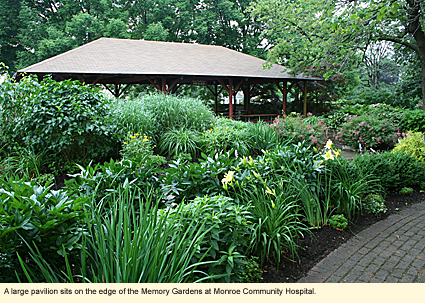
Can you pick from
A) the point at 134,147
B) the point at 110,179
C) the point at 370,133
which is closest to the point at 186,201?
the point at 110,179

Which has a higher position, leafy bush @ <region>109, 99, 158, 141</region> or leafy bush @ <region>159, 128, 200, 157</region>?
leafy bush @ <region>109, 99, 158, 141</region>

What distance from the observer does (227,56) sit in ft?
57.4

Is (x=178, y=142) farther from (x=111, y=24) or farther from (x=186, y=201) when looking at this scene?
(x=111, y=24)

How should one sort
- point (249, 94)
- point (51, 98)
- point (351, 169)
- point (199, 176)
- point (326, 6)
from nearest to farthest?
point (199, 176) → point (351, 169) → point (51, 98) → point (326, 6) → point (249, 94)

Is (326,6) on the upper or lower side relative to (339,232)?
upper

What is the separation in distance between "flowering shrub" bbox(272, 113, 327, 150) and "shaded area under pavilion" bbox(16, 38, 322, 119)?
233 inches

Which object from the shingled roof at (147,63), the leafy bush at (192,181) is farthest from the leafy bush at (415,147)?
the shingled roof at (147,63)

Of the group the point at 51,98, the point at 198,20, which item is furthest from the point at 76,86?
the point at 198,20

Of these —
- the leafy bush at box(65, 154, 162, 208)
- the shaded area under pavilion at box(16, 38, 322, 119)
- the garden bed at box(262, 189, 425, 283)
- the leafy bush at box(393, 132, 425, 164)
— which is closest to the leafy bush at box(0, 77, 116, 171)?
the leafy bush at box(65, 154, 162, 208)

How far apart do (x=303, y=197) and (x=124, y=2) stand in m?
28.3

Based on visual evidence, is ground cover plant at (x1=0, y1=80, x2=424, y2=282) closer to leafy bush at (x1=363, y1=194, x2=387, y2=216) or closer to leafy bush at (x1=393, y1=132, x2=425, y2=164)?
leafy bush at (x1=363, y1=194, x2=387, y2=216)

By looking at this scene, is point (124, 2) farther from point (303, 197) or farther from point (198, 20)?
point (303, 197)

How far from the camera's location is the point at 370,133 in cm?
835

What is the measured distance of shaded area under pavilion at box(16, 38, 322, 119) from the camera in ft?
40.8
